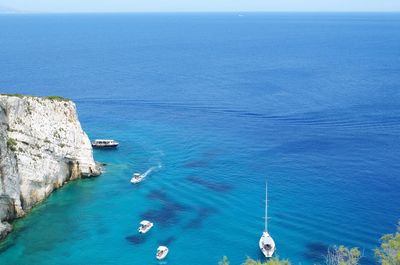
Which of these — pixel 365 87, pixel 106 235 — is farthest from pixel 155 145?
pixel 365 87

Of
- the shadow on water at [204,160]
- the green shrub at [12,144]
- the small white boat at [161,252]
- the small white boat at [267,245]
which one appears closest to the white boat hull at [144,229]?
the small white boat at [161,252]

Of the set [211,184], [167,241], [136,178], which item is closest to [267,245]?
[167,241]

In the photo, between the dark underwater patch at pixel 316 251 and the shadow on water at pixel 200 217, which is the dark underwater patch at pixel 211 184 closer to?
the shadow on water at pixel 200 217

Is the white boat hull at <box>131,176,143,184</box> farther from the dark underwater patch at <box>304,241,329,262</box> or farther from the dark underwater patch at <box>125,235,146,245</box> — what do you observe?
the dark underwater patch at <box>304,241,329,262</box>

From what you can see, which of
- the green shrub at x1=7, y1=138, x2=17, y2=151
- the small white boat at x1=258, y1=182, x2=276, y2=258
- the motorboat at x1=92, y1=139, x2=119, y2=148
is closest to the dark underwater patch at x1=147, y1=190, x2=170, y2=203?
the small white boat at x1=258, y1=182, x2=276, y2=258

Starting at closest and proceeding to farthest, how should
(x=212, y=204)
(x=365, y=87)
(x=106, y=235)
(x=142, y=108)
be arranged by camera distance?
(x=106, y=235) → (x=212, y=204) → (x=142, y=108) → (x=365, y=87)

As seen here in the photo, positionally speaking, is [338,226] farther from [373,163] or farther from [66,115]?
[66,115]

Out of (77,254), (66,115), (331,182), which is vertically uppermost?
(66,115)
